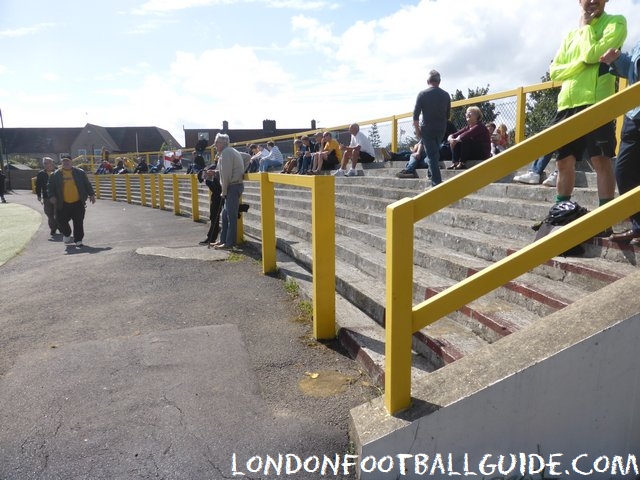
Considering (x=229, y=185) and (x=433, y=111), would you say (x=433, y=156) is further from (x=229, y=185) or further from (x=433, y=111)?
(x=229, y=185)

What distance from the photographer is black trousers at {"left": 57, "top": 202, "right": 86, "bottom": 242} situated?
30.7 ft

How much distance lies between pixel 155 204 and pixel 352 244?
1292 centimetres

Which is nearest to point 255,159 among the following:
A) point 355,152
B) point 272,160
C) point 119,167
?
point 272,160

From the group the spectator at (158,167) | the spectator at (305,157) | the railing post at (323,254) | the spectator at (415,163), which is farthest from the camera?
the spectator at (158,167)

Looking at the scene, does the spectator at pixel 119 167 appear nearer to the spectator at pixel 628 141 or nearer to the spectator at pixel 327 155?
the spectator at pixel 327 155

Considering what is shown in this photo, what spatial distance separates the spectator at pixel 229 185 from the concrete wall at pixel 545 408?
580cm

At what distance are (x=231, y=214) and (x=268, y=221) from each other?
7.01 feet

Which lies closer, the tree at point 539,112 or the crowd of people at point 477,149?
the crowd of people at point 477,149

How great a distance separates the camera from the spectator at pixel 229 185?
747cm

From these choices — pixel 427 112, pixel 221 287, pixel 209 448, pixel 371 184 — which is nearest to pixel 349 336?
pixel 209 448

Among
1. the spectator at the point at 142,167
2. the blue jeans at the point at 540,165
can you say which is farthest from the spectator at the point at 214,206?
the spectator at the point at 142,167

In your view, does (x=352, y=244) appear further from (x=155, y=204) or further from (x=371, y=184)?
(x=155, y=204)

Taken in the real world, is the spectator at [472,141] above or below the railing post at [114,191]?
above

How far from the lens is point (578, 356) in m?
Answer: 2.10
